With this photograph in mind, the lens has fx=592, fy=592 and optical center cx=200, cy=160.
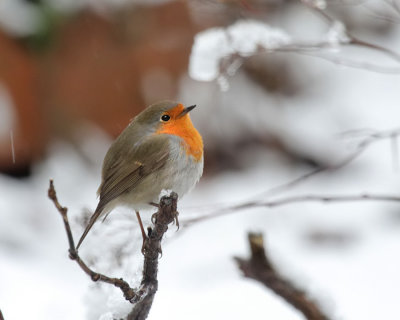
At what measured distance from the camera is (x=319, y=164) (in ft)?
16.1

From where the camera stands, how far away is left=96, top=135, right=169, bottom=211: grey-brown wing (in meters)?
2.50

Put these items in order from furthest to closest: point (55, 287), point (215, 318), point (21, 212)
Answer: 1. point (21, 212)
2. point (55, 287)
3. point (215, 318)

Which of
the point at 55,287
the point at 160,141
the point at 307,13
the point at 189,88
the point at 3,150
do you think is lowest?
the point at 55,287

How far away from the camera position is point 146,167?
255 centimetres

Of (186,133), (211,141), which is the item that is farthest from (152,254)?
(211,141)

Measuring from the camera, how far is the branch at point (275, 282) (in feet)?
7.87

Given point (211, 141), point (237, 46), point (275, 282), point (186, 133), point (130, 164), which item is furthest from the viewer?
point (211, 141)

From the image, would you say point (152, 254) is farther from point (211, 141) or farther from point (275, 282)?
point (211, 141)

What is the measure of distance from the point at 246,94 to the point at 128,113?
1061mm

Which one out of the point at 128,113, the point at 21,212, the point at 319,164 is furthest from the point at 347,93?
the point at 21,212

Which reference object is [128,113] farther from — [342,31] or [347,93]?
[342,31]

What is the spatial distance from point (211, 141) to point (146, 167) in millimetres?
2599

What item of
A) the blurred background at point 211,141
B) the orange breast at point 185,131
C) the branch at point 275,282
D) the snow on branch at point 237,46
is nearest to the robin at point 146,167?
the orange breast at point 185,131

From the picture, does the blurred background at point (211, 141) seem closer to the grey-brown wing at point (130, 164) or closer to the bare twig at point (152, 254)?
the grey-brown wing at point (130, 164)
